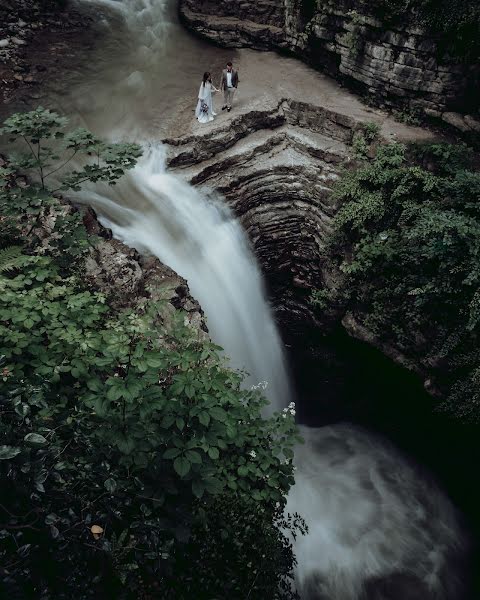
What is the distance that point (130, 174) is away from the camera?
888cm

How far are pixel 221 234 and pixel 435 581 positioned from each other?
7278 millimetres

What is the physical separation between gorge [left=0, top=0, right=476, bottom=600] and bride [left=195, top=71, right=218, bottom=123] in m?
0.30

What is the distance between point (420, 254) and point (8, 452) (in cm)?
698

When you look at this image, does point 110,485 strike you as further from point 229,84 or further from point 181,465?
point 229,84

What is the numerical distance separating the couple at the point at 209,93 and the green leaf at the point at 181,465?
7.98 meters

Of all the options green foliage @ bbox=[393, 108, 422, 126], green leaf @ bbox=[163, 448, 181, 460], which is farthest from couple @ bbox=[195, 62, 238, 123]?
green leaf @ bbox=[163, 448, 181, 460]

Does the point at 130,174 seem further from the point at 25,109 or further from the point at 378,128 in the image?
the point at 378,128

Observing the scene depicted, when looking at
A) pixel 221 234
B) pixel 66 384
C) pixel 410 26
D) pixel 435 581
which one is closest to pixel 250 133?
pixel 221 234

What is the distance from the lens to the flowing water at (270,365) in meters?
7.68

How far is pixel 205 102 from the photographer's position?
938 cm

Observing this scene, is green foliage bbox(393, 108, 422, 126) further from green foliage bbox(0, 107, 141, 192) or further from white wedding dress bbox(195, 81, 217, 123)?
green foliage bbox(0, 107, 141, 192)

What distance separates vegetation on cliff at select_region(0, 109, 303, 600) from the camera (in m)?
2.78

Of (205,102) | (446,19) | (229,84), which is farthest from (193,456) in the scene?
(446,19)

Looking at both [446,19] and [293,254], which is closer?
[446,19]
